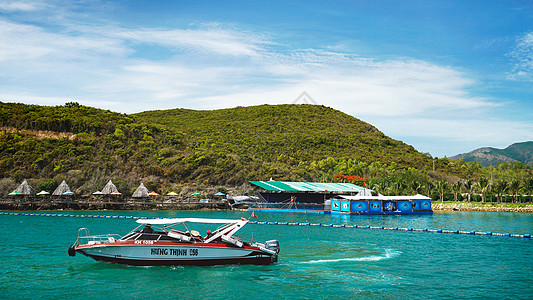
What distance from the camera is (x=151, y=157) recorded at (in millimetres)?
121500

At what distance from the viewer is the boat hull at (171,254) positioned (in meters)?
27.0

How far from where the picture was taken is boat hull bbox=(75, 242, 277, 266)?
88.6 ft

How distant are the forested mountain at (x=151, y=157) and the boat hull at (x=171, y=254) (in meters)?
75.9

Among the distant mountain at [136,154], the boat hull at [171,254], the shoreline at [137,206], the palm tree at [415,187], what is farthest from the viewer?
the palm tree at [415,187]

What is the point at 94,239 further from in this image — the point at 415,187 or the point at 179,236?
the point at 415,187

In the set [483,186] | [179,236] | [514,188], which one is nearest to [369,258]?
[179,236]

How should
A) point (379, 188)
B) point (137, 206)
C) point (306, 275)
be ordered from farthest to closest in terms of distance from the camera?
1. point (379, 188)
2. point (137, 206)
3. point (306, 275)

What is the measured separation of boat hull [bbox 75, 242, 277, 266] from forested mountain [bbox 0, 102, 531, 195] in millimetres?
75888

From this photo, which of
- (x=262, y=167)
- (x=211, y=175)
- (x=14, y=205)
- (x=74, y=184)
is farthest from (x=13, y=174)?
(x=262, y=167)

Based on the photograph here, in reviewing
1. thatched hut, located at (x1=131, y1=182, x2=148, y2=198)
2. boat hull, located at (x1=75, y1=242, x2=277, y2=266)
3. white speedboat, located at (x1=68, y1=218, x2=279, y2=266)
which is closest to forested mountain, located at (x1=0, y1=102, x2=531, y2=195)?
thatched hut, located at (x1=131, y1=182, x2=148, y2=198)

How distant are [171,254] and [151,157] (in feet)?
321

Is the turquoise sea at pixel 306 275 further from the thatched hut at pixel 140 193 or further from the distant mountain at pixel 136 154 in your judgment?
the distant mountain at pixel 136 154

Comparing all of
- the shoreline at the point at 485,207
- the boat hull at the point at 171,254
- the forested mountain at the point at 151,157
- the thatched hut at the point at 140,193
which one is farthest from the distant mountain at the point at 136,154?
the boat hull at the point at 171,254

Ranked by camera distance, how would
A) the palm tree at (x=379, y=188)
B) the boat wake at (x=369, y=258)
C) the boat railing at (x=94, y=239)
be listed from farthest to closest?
the palm tree at (x=379, y=188)
the boat wake at (x=369, y=258)
the boat railing at (x=94, y=239)
